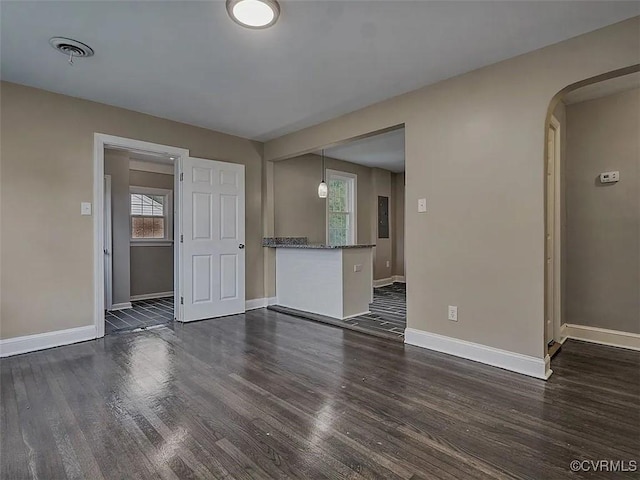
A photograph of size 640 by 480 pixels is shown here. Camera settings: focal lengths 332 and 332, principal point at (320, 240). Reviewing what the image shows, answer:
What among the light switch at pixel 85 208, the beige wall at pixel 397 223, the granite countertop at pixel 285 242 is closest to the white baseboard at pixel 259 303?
the granite countertop at pixel 285 242

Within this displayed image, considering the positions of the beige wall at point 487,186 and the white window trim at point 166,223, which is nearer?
the beige wall at point 487,186

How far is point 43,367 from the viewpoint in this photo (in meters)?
2.75

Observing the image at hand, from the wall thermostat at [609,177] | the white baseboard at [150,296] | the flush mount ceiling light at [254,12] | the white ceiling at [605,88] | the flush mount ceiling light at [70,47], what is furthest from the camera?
the white baseboard at [150,296]

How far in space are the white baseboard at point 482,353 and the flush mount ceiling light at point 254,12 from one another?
286 cm

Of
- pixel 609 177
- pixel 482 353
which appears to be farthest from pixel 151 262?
pixel 609 177

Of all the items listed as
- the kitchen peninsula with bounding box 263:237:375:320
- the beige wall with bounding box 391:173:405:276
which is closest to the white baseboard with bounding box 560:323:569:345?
the kitchen peninsula with bounding box 263:237:375:320

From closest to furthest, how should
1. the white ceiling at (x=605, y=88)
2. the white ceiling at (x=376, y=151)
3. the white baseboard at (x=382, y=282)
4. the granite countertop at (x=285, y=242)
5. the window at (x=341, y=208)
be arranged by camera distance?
the white ceiling at (x=605, y=88) < the granite countertop at (x=285, y=242) < the white ceiling at (x=376, y=151) < the window at (x=341, y=208) < the white baseboard at (x=382, y=282)

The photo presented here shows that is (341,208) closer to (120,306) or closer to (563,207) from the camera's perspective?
(563,207)

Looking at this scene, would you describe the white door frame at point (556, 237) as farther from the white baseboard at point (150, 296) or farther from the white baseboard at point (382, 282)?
the white baseboard at point (150, 296)

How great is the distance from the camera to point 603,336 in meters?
3.32

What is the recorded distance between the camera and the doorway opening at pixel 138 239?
4895mm

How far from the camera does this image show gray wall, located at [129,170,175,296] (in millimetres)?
5762

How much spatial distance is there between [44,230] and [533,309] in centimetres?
445

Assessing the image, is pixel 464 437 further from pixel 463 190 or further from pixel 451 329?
pixel 463 190
